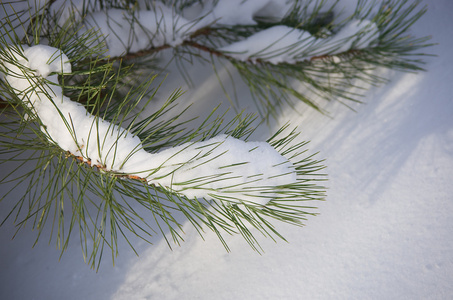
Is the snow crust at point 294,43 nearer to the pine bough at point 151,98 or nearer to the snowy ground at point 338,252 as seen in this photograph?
the pine bough at point 151,98

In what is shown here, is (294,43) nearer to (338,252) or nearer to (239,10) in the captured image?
(239,10)

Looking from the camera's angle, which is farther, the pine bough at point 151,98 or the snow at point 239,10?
the snow at point 239,10

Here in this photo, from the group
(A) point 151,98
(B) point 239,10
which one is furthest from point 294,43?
(A) point 151,98

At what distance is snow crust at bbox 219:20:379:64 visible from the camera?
0.43 metres

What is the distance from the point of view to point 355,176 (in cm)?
50

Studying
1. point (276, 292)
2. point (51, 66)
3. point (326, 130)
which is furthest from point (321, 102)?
point (51, 66)

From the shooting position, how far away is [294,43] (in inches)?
16.9

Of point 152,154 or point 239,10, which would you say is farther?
point 239,10

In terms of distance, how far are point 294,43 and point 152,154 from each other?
8.8 inches

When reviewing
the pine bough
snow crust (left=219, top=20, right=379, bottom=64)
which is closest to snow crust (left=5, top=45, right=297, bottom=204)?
the pine bough

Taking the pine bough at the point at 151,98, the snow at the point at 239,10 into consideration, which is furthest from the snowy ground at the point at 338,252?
the snow at the point at 239,10

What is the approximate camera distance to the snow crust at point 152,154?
279mm

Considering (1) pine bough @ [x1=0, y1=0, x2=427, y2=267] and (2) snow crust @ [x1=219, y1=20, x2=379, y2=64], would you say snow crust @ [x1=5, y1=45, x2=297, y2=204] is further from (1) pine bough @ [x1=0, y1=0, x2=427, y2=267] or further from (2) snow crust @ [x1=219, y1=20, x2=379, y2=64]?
(2) snow crust @ [x1=219, y1=20, x2=379, y2=64]

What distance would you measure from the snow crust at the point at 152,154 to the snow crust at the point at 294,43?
171 millimetres
